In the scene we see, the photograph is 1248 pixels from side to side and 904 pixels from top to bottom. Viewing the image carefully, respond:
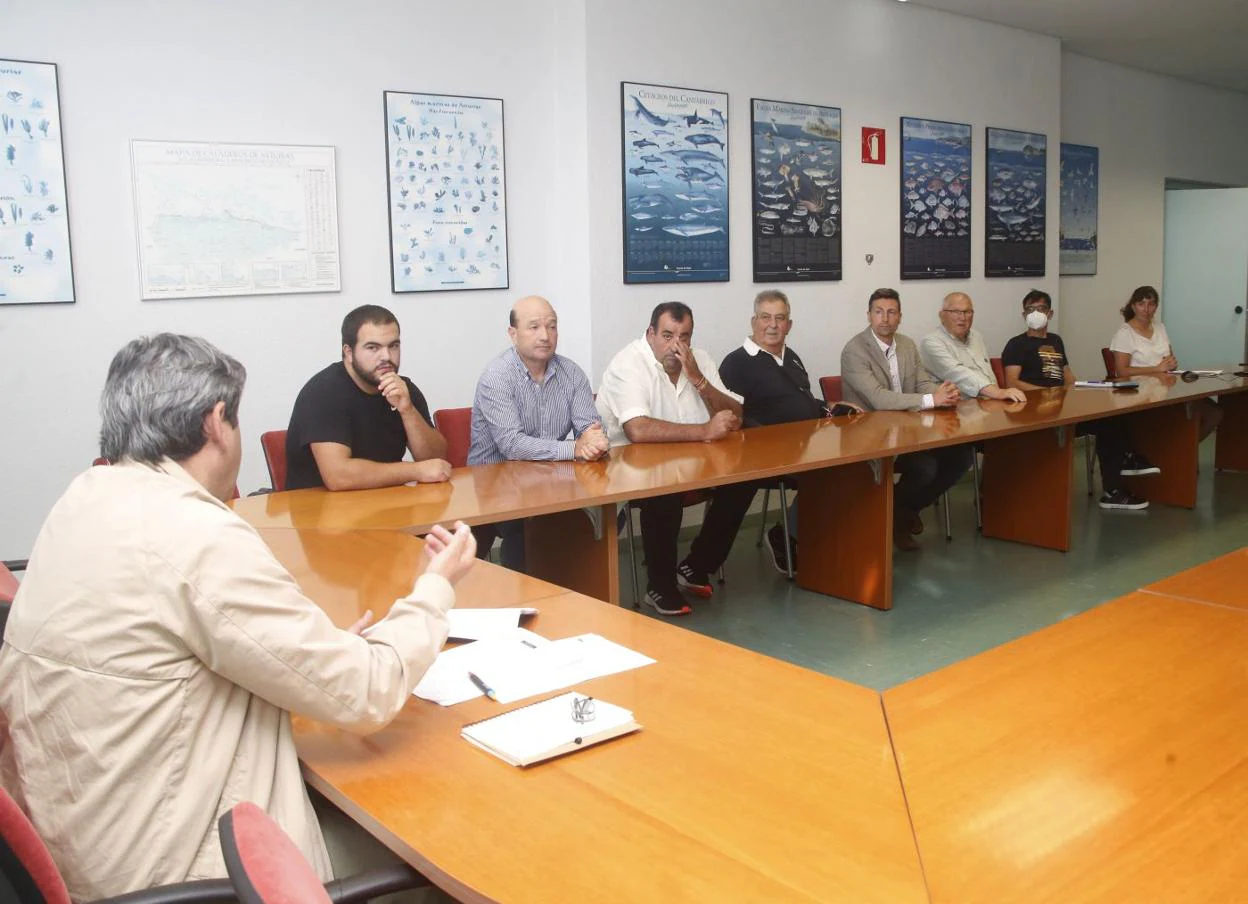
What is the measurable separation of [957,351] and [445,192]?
311 centimetres

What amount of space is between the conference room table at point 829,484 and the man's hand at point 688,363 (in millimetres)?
317

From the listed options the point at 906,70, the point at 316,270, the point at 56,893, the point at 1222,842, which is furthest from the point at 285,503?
the point at 906,70

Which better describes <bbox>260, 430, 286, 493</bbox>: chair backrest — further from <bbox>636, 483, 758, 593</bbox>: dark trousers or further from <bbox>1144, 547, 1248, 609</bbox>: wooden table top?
<bbox>1144, 547, 1248, 609</bbox>: wooden table top

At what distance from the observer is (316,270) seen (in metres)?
4.49

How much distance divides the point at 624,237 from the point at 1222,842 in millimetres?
4250

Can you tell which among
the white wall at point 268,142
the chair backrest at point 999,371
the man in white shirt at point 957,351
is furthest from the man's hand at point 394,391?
the chair backrest at point 999,371

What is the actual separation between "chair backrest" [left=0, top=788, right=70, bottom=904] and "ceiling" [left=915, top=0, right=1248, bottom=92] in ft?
21.4

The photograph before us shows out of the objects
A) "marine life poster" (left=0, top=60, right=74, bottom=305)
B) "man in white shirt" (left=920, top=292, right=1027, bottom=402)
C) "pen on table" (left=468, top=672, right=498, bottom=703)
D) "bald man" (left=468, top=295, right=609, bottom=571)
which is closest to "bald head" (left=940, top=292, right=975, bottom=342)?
"man in white shirt" (left=920, top=292, right=1027, bottom=402)

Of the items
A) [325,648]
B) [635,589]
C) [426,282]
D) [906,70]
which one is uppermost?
[906,70]

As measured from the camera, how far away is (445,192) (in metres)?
4.82

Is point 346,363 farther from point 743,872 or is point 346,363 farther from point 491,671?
point 743,872

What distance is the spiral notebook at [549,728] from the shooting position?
60.5 inches

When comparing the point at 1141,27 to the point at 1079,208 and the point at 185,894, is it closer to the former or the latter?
the point at 1079,208

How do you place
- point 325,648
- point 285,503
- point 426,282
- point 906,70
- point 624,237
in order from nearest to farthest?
point 325,648 → point 285,503 → point 426,282 → point 624,237 → point 906,70
